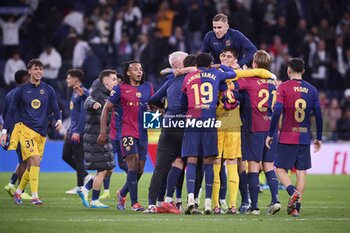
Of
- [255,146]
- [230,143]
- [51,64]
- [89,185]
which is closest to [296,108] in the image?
[255,146]

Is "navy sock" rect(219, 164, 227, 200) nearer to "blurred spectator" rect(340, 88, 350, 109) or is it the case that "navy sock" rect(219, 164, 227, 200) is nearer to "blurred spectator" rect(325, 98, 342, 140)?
"blurred spectator" rect(325, 98, 342, 140)

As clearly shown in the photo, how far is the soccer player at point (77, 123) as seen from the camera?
19.2 m

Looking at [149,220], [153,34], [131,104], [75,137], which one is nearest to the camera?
[149,220]

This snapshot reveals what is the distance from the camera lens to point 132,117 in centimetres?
1551

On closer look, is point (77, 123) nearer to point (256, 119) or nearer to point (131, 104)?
point (131, 104)

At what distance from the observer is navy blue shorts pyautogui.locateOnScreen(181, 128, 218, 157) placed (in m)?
14.5

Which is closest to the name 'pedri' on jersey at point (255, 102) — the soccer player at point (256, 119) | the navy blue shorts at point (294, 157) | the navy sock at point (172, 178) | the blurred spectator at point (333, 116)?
the soccer player at point (256, 119)

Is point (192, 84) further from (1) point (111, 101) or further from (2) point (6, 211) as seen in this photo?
(2) point (6, 211)

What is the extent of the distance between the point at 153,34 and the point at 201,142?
1689 centimetres

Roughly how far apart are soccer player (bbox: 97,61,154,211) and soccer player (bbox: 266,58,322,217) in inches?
83.3

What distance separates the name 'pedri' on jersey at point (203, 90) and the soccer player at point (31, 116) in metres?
3.67

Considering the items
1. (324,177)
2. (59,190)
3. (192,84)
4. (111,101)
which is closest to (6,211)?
(111,101)

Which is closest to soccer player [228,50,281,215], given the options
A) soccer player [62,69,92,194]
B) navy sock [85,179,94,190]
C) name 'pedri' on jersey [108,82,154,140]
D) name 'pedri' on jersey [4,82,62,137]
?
name 'pedri' on jersey [108,82,154,140]

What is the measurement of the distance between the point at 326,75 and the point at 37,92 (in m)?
15.1
